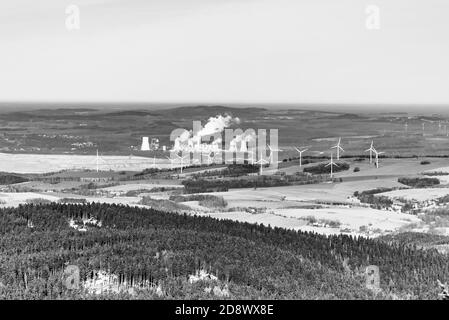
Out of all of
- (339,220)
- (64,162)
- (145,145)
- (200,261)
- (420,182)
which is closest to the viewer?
(200,261)

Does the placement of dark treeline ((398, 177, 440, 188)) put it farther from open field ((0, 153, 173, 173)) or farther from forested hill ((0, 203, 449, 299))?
open field ((0, 153, 173, 173))

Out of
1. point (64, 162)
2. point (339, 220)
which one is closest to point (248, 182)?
point (339, 220)

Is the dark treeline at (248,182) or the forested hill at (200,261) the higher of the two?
the forested hill at (200,261)

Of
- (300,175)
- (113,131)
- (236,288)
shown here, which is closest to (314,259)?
(236,288)

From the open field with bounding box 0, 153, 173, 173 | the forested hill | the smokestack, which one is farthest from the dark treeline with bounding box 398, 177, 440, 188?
the smokestack

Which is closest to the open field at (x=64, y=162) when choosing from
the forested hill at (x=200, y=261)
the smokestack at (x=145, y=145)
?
the smokestack at (x=145, y=145)

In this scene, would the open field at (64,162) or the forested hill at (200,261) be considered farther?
the open field at (64,162)

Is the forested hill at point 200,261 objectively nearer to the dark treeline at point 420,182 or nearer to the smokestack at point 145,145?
the dark treeline at point 420,182

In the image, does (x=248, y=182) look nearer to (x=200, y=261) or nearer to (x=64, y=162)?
(x=200, y=261)
